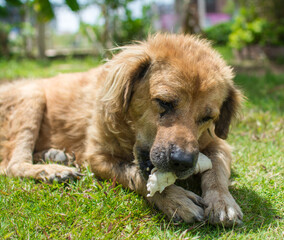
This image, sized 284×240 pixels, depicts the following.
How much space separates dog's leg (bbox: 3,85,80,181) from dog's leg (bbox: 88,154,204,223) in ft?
1.07

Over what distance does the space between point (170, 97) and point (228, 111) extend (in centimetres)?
102

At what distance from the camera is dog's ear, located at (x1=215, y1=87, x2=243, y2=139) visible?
366 cm

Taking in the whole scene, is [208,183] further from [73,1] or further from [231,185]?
[73,1]

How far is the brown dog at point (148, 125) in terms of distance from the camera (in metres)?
2.83

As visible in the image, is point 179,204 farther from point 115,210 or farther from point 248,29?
point 248,29

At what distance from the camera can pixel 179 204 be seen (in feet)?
9.18

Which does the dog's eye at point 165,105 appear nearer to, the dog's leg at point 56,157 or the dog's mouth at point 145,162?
the dog's mouth at point 145,162

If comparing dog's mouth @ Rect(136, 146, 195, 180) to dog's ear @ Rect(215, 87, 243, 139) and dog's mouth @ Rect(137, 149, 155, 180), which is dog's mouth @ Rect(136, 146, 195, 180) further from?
dog's ear @ Rect(215, 87, 243, 139)

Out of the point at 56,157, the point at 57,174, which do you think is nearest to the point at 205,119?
the point at 57,174

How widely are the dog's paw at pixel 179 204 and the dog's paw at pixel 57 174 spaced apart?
953 mm

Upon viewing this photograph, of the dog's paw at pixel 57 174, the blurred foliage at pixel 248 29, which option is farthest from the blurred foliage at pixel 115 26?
the dog's paw at pixel 57 174

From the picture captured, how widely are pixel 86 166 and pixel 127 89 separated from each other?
1100 millimetres

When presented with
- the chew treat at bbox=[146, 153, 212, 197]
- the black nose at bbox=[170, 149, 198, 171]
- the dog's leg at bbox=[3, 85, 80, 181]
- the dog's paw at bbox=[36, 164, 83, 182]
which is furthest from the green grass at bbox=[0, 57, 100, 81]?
the black nose at bbox=[170, 149, 198, 171]

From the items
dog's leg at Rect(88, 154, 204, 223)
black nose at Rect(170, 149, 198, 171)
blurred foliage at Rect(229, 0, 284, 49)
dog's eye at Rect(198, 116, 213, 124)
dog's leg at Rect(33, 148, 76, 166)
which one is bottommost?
dog's leg at Rect(33, 148, 76, 166)
